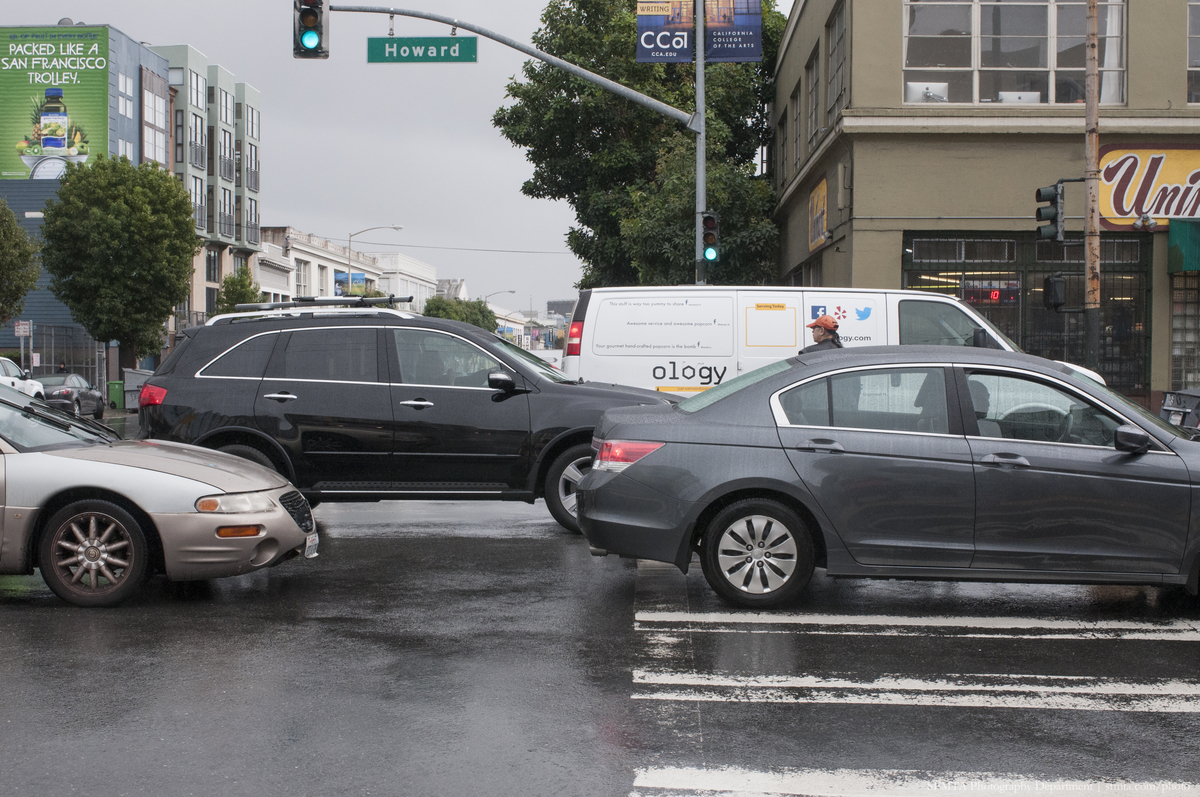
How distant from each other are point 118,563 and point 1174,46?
18.1 meters

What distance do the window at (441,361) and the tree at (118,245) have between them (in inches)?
1481

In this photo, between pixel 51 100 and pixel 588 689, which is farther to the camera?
pixel 51 100

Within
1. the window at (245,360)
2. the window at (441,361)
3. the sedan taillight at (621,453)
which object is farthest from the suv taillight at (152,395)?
the sedan taillight at (621,453)

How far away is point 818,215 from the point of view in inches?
861

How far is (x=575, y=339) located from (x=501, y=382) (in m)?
2.76

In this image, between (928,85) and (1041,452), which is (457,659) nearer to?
(1041,452)

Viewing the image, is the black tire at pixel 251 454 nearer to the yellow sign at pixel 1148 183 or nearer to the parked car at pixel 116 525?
the parked car at pixel 116 525

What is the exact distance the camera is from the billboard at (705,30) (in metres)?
17.9

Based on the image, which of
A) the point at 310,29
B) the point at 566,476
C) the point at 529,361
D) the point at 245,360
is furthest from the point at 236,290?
the point at 566,476

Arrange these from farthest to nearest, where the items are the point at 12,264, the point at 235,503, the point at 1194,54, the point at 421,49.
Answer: the point at 12,264 < the point at 1194,54 < the point at 421,49 < the point at 235,503

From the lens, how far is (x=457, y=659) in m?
5.50

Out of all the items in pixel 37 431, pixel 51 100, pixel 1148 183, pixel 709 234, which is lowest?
pixel 37 431

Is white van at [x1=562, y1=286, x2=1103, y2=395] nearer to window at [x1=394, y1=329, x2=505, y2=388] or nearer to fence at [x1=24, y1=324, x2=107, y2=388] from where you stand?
window at [x1=394, y1=329, x2=505, y2=388]

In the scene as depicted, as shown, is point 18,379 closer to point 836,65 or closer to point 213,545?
point 836,65
